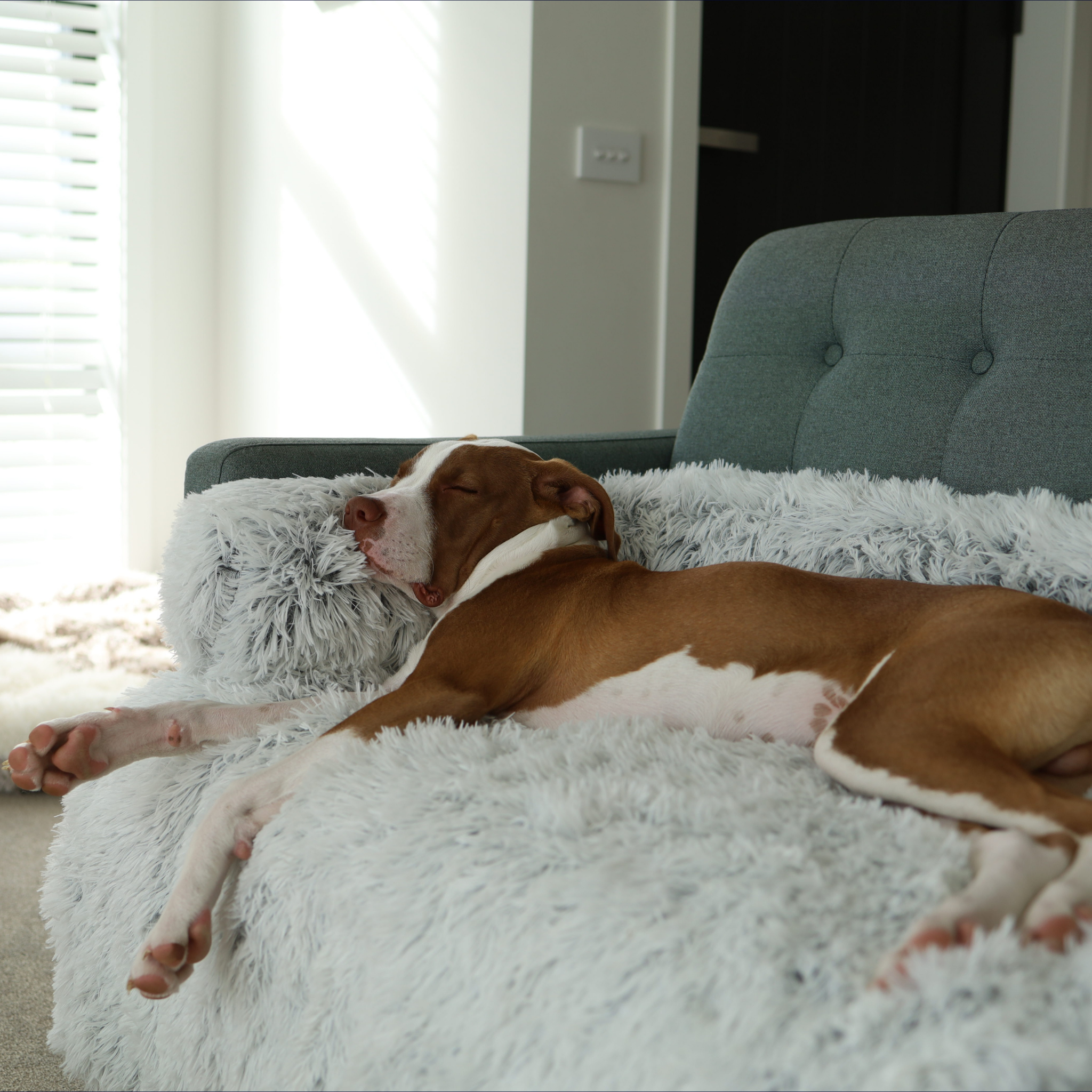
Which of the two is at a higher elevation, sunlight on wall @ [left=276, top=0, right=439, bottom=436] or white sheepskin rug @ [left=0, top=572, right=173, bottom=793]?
sunlight on wall @ [left=276, top=0, right=439, bottom=436]

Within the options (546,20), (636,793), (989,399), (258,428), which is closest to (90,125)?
(258,428)

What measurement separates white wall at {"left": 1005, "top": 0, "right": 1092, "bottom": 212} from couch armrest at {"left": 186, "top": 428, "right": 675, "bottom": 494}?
2.52 meters

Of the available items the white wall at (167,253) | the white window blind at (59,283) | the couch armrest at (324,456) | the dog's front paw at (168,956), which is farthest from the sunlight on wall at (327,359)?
the dog's front paw at (168,956)

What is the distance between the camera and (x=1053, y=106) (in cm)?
376

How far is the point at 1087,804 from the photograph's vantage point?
3.18 ft

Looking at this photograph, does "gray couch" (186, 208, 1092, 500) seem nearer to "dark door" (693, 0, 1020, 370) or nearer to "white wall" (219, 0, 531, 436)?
"white wall" (219, 0, 531, 436)

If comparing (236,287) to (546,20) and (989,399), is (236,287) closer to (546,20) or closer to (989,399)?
(546,20)

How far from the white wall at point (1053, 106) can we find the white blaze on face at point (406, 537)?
9.91ft

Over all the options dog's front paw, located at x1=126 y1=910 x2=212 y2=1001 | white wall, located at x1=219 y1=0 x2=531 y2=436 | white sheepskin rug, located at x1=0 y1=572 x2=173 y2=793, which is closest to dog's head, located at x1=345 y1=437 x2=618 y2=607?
dog's front paw, located at x1=126 y1=910 x2=212 y2=1001

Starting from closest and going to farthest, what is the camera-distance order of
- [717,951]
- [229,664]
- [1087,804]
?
[717,951], [1087,804], [229,664]

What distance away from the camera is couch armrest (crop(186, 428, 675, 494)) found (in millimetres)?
1697

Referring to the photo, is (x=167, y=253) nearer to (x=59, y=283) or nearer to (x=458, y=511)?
(x=59, y=283)

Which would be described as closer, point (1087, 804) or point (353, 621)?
point (1087, 804)

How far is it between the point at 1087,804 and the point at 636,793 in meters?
0.39
